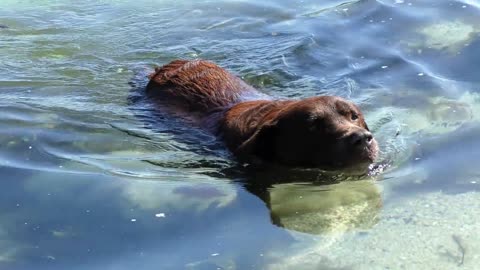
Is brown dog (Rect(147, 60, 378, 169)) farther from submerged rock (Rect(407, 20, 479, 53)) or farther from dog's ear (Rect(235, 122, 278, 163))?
submerged rock (Rect(407, 20, 479, 53))

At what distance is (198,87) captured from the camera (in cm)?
730

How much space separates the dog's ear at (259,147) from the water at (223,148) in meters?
0.12

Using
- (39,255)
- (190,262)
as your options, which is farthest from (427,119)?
(39,255)

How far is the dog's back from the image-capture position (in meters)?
7.18

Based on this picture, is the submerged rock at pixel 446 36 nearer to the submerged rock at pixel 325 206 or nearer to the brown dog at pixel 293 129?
the brown dog at pixel 293 129

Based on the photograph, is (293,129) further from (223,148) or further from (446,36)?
(446,36)

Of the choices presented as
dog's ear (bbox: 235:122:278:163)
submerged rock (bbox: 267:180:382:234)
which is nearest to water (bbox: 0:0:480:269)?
submerged rock (bbox: 267:180:382:234)

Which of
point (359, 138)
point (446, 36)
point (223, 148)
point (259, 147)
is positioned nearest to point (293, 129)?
point (259, 147)

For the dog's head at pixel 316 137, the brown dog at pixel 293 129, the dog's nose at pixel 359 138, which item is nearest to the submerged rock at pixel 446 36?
the brown dog at pixel 293 129

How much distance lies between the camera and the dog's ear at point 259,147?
20.2ft

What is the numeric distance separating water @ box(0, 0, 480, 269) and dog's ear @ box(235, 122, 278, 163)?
12 centimetres

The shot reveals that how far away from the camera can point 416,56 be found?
8.88 m

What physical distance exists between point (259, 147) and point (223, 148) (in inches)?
18.4

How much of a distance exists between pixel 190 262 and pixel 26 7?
8.12 m
